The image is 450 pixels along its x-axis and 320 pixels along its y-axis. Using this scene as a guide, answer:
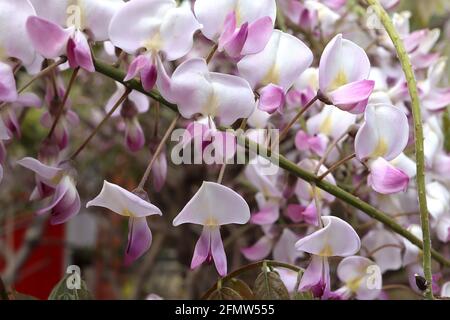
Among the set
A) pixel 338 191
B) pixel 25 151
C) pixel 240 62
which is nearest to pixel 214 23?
pixel 240 62

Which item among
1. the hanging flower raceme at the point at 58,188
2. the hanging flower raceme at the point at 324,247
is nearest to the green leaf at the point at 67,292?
the hanging flower raceme at the point at 58,188

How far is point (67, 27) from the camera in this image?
0.42m

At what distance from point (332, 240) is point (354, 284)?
12 cm

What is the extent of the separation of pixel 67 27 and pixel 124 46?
4cm

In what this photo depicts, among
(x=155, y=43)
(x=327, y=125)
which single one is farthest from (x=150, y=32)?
(x=327, y=125)

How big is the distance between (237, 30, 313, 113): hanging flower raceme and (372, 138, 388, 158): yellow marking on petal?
2.9 inches

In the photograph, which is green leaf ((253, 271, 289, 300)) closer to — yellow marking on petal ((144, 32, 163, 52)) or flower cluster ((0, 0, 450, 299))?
flower cluster ((0, 0, 450, 299))

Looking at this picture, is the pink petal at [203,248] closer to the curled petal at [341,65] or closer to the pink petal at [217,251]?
the pink petal at [217,251]

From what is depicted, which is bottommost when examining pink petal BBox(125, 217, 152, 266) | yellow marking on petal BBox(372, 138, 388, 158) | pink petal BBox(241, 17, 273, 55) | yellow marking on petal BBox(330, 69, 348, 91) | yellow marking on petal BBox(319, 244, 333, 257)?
yellow marking on petal BBox(319, 244, 333, 257)

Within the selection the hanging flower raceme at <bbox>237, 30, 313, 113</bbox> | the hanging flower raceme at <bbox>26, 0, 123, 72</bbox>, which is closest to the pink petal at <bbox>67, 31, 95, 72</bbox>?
the hanging flower raceme at <bbox>26, 0, 123, 72</bbox>

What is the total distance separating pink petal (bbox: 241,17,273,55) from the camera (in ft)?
1.37

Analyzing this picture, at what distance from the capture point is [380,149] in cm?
46

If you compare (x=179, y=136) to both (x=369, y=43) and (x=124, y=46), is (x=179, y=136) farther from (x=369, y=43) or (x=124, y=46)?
(x=369, y=43)

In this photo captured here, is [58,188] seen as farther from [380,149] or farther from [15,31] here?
[380,149]
